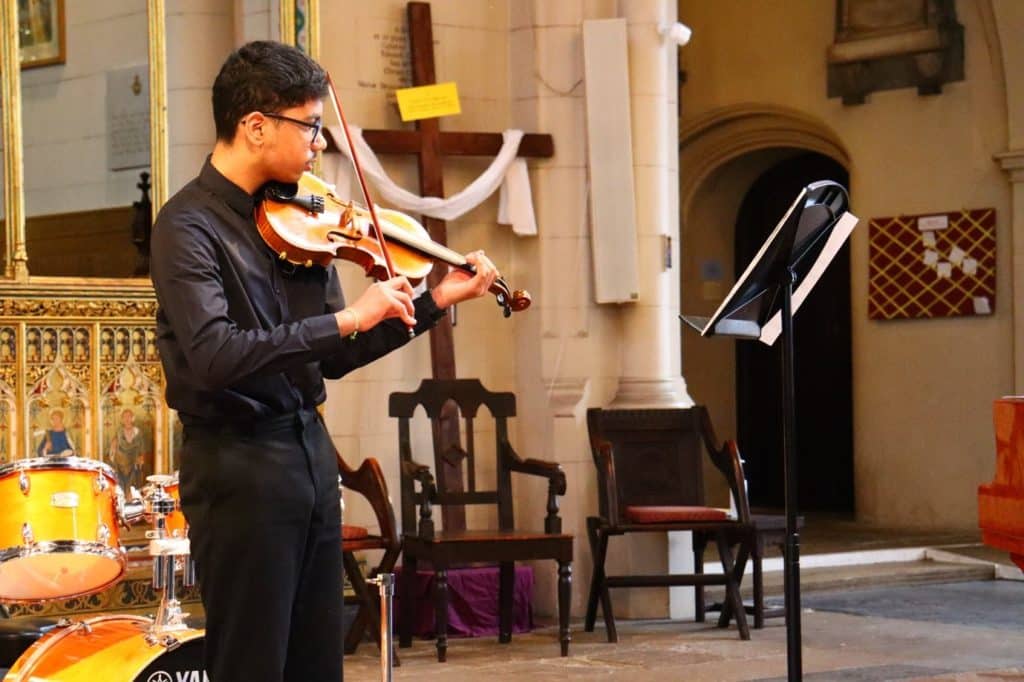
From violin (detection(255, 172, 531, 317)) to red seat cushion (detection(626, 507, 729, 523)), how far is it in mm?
3671

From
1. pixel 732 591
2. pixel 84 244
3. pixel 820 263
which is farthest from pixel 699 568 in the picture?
pixel 820 263

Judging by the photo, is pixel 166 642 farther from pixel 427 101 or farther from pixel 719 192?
pixel 719 192

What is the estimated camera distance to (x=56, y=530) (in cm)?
433

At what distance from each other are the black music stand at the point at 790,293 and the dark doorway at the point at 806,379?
7.52 meters

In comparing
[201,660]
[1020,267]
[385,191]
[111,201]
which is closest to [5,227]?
[111,201]

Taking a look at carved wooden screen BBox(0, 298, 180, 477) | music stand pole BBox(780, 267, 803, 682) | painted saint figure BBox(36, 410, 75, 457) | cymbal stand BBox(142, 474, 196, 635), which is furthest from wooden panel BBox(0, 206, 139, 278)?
music stand pole BBox(780, 267, 803, 682)

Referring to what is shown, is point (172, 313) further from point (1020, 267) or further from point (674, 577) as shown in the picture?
point (1020, 267)

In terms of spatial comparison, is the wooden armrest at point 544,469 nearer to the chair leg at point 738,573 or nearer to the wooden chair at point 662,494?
the wooden chair at point 662,494

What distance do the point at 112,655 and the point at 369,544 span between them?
2104mm

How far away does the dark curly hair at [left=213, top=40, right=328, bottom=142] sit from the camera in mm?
2760

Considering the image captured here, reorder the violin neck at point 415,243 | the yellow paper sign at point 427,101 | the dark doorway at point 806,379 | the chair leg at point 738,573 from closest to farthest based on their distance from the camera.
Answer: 1. the violin neck at point 415,243
2. the chair leg at point 738,573
3. the yellow paper sign at point 427,101
4. the dark doorway at point 806,379

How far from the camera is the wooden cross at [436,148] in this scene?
720cm

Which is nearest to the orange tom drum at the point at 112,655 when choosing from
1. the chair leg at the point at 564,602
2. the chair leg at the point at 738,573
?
the chair leg at the point at 564,602

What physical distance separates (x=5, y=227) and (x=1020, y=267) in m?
6.22
